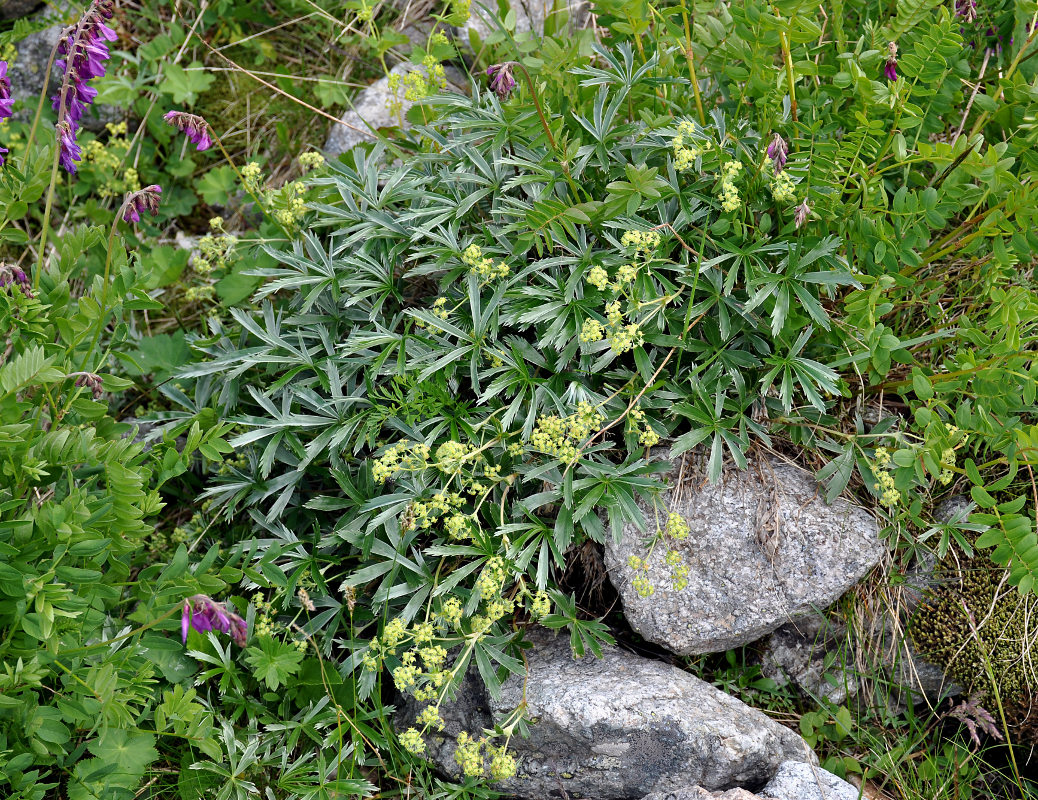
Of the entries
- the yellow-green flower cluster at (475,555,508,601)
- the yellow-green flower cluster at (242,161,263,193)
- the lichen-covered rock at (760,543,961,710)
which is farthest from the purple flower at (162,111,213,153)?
the lichen-covered rock at (760,543,961,710)

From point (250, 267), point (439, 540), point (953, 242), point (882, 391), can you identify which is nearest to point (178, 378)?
point (250, 267)

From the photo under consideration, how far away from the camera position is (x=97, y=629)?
282 cm

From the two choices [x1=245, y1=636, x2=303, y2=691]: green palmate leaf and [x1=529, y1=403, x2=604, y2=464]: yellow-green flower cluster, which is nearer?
[x1=529, y1=403, x2=604, y2=464]: yellow-green flower cluster

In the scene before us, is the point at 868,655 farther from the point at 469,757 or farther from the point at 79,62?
the point at 79,62

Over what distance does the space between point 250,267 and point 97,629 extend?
1678 millimetres

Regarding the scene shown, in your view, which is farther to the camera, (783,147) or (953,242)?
(953,242)

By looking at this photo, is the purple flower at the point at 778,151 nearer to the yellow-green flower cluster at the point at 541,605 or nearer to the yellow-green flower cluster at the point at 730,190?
the yellow-green flower cluster at the point at 730,190

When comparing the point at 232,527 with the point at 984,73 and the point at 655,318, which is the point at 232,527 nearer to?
the point at 655,318

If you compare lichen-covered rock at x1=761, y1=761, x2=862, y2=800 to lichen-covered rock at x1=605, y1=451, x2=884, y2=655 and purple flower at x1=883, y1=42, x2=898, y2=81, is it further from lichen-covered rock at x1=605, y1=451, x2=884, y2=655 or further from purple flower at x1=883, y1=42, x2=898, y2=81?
purple flower at x1=883, y1=42, x2=898, y2=81

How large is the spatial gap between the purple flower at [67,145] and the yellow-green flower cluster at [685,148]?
211 cm

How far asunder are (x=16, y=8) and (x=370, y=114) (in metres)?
2.40

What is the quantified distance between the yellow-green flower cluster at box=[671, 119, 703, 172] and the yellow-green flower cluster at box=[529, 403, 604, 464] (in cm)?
91

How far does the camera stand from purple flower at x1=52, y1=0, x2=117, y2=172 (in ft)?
8.70

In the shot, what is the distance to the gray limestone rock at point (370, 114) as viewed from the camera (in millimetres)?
4324
